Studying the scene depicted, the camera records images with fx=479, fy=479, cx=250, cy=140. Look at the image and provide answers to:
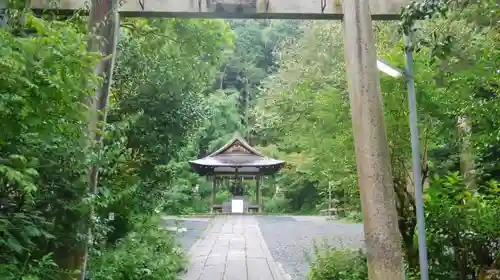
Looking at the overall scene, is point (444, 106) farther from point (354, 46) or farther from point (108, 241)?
point (108, 241)

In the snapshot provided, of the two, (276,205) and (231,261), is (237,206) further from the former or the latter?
(231,261)

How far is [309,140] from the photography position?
7.10m

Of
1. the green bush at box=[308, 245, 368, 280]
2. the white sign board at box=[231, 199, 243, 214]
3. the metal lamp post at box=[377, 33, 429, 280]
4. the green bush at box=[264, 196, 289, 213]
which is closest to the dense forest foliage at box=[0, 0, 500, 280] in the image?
the green bush at box=[308, 245, 368, 280]

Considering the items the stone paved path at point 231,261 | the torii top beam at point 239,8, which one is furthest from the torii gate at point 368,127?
the stone paved path at point 231,261

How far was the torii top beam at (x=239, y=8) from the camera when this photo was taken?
5.06 m

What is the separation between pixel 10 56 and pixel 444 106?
410 cm

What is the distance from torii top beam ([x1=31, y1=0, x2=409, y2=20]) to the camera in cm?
506

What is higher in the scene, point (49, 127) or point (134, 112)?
point (134, 112)

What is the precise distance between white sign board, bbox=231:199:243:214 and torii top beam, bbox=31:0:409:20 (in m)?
20.9

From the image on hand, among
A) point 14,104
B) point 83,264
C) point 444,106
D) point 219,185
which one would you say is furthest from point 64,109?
point 219,185

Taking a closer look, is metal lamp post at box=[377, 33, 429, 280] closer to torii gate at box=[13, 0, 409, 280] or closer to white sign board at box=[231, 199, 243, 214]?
torii gate at box=[13, 0, 409, 280]

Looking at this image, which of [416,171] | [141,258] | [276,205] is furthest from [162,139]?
[276,205]

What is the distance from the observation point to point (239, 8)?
5.10 m

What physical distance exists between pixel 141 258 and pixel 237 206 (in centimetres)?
2037
